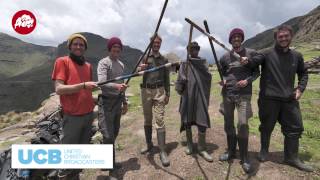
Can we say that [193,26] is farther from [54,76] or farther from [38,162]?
[38,162]

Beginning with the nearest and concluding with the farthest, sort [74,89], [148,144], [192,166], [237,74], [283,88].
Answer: [74,89]
[283,88]
[237,74]
[192,166]
[148,144]

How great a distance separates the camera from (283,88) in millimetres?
8008

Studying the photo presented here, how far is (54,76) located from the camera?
22.3 feet

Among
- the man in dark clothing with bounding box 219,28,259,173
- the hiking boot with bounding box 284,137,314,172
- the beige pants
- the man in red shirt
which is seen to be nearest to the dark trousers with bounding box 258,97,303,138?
the hiking boot with bounding box 284,137,314,172

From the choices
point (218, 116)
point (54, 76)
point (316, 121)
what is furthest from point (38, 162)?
point (316, 121)

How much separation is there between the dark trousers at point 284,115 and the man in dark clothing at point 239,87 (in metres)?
0.55

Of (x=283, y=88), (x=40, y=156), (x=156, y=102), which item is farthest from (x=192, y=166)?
(x=40, y=156)

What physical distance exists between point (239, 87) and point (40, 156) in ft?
16.5

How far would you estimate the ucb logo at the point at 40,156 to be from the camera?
24.0 ft

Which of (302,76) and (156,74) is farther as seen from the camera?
(156,74)

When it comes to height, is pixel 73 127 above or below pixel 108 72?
below

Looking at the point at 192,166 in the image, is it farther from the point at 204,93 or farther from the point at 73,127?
the point at 73,127

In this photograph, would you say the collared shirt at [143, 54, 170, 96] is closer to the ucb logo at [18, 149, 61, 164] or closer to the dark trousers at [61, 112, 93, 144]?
the dark trousers at [61, 112, 93, 144]

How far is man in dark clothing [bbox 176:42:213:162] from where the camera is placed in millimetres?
8922
